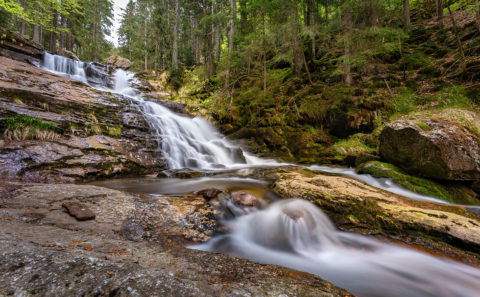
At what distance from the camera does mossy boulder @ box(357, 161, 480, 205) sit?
4387 mm

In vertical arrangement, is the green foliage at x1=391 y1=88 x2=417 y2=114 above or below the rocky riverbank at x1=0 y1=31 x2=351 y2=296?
above

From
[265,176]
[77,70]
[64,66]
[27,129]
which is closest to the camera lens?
[27,129]

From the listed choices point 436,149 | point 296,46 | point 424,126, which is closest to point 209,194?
point 436,149

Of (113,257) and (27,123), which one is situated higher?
(27,123)

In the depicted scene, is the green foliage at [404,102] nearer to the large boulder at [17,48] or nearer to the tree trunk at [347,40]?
the tree trunk at [347,40]

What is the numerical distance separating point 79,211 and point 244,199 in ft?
9.22

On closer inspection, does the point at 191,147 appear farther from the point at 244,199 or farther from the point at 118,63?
the point at 118,63

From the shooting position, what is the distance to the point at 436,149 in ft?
15.4

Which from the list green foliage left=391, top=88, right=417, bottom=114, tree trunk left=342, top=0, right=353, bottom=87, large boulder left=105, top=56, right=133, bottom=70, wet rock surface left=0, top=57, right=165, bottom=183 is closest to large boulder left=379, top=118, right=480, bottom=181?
green foliage left=391, top=88, right=417, bottom=114

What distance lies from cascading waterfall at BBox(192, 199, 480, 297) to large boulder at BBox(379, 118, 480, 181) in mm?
3231

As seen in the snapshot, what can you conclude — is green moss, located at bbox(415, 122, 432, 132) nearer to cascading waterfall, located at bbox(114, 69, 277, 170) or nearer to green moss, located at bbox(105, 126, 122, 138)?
cascading waterfall, located at bbox(114, 69, 277, 170)

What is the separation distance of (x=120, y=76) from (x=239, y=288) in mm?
20329

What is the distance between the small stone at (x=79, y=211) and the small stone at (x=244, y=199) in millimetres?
2468

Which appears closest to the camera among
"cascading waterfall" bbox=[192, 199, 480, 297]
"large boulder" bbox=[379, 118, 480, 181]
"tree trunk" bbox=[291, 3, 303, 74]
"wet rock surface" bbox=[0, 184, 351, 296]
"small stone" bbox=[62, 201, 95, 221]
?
"wet rock surface" bbox=[0, 184, 351, 296]
